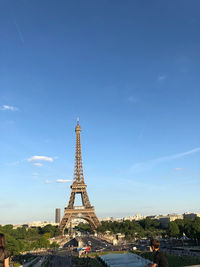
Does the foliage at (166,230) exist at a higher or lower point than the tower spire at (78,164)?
lower

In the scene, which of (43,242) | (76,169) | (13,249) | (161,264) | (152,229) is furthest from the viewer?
(152,229)

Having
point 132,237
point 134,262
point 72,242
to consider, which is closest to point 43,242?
point 72,242

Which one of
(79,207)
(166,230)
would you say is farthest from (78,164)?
(166,230)

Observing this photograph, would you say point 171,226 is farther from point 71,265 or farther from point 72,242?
point 71,265

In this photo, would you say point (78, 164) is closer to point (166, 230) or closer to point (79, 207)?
point (79, 207)

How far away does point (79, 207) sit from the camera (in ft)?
390

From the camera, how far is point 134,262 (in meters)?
62.4

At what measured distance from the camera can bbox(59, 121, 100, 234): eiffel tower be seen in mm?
116312

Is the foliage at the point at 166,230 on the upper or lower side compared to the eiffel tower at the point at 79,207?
lower

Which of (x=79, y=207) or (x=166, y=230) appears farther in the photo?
(x=166, y=230)

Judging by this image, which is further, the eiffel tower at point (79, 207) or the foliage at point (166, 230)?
the eiffel tower at point (79, 207)

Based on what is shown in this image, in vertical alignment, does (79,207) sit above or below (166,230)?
above

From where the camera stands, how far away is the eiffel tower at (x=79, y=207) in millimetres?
116312

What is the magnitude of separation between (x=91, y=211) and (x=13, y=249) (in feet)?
174
